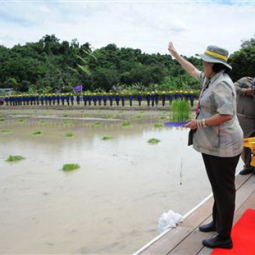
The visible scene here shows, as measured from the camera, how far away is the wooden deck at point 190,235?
2.10 meters

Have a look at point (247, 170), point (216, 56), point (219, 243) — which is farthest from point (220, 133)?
point (247, 170)

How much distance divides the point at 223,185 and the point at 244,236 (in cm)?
50

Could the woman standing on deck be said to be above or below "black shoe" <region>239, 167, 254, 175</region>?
above

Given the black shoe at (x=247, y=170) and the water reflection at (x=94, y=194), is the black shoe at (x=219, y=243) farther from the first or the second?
the black shoe at (x=247, y=170)

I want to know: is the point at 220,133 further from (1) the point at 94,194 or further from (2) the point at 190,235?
(1) the point at 94,194

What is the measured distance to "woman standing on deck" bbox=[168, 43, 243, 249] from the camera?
1.96 meters

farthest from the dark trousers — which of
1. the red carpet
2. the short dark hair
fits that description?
the short dark hair

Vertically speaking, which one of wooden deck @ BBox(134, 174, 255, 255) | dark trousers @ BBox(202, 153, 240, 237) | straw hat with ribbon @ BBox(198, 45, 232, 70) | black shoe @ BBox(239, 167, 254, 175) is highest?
straw hat with ribbon @ BBox(198, 45, 232, 70)

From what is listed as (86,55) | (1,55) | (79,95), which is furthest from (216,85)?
(1,55)

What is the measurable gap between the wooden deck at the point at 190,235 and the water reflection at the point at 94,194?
411 millimetres

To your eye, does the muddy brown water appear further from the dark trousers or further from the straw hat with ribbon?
the straw hat with ribbon

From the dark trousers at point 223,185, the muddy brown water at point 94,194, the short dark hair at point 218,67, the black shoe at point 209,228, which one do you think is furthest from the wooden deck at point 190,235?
the short dark hair at point 218,67

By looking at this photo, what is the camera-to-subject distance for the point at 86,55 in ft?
114

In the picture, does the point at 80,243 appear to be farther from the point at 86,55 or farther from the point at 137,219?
the point at 86,55
